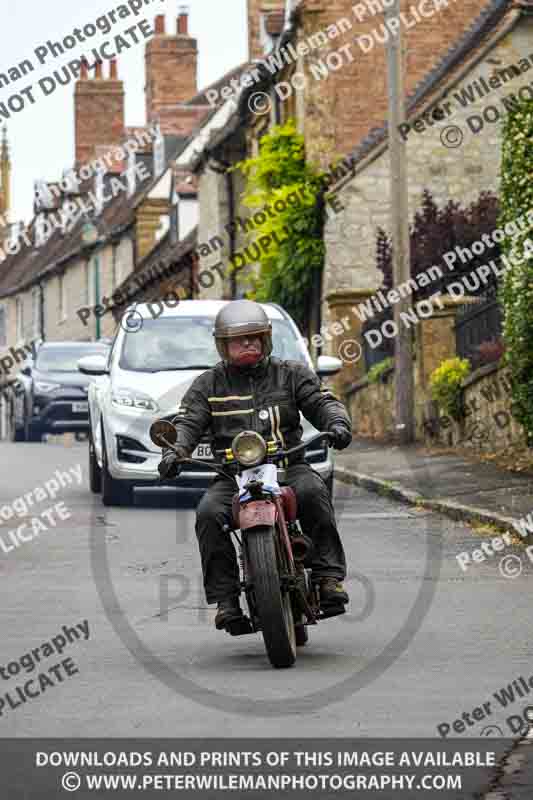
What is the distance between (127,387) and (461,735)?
10700 mm

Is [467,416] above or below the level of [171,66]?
below

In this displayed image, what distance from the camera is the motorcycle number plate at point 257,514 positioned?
8242mm

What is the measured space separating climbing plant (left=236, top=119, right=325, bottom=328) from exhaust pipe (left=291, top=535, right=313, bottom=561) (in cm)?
2696

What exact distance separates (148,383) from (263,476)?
8.67 m

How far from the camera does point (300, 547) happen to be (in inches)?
340

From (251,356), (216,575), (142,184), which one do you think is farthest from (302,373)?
(142,184)

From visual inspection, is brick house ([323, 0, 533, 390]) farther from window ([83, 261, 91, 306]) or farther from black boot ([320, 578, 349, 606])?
window ([83, 261, 91, 306])

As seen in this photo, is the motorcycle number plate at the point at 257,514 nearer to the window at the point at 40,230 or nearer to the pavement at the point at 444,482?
the pavement at the point at 444,482

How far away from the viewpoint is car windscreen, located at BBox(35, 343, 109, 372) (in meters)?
33.8

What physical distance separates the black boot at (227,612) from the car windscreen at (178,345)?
8.76 metres

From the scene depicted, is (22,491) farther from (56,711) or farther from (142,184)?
(142,184)

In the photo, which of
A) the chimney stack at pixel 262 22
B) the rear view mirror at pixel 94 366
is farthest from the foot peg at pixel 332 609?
the chimney stack at pixel 262 22

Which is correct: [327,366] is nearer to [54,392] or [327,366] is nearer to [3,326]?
[54,392]
